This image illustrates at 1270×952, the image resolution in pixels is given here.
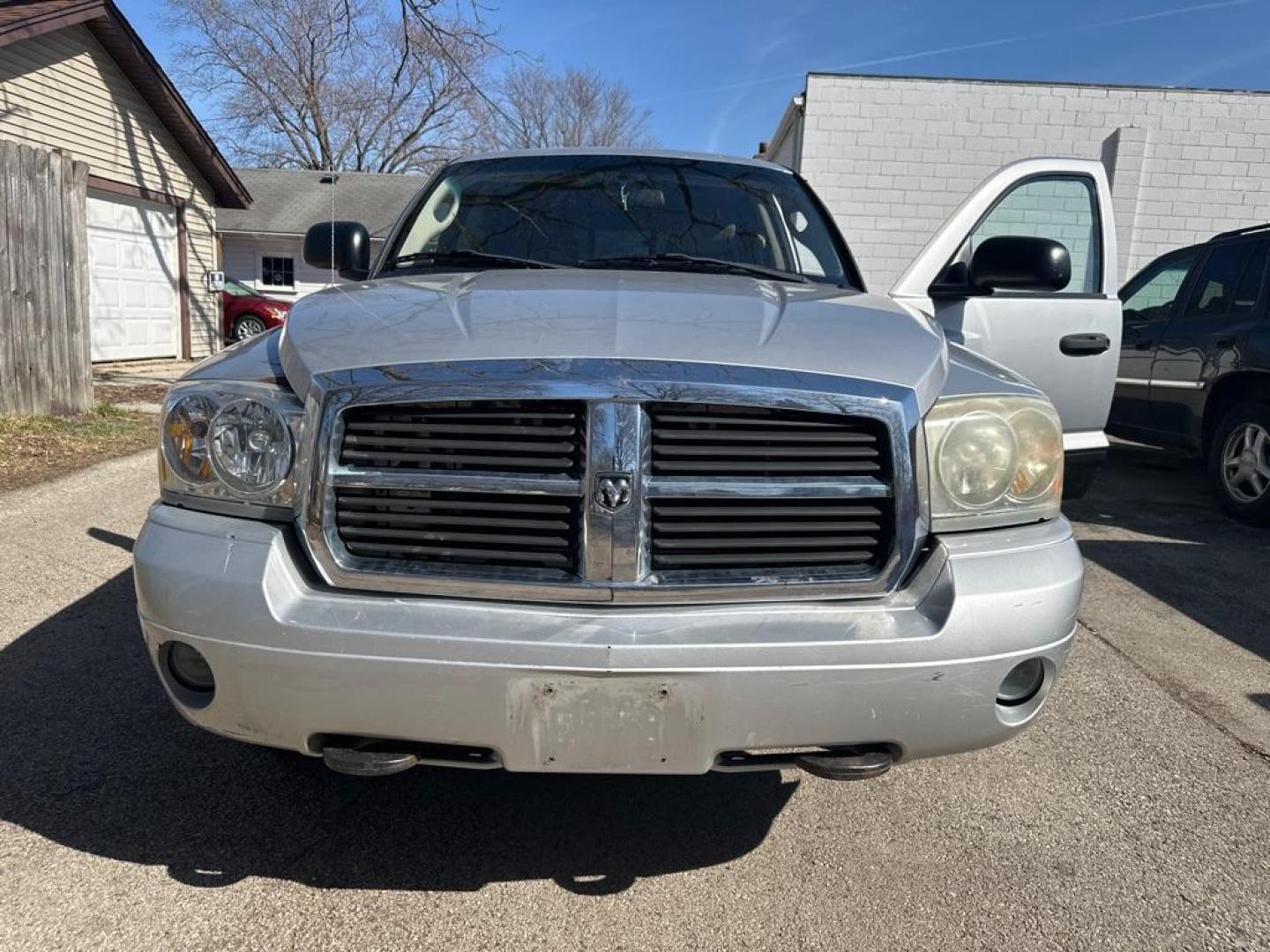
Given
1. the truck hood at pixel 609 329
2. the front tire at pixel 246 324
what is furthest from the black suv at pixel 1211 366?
the front tire at pixel 246 324

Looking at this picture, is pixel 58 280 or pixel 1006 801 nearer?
pixel 1006 801

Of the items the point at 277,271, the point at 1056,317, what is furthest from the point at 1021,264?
the point at 277,271

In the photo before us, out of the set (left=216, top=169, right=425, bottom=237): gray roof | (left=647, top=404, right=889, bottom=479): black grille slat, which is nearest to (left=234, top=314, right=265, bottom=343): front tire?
(left=216, top=169, right=425, bottom=237): gray roof

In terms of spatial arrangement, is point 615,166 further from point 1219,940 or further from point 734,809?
point 1219,940

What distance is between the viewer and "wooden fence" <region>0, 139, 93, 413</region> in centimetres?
816

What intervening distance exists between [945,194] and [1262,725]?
36.8 ft

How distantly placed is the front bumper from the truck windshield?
4.93 feet

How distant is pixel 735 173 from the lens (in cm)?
378

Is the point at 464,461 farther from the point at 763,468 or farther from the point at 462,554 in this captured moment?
the point at 763,468

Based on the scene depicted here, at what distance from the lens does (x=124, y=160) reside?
48.3ft

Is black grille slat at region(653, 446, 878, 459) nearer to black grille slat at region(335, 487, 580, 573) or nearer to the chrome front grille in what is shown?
the chrome front grille

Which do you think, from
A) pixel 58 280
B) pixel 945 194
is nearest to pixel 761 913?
pixel 58 280

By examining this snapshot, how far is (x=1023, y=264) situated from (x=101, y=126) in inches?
595

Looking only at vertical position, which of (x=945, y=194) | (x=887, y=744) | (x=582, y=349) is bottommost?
(x=887, y=744)
